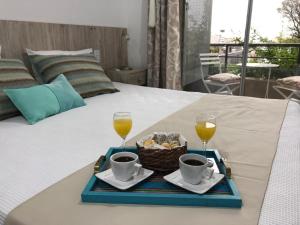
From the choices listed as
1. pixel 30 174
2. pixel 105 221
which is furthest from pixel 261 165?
pixel 30 174

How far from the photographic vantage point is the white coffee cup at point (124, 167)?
818 mm

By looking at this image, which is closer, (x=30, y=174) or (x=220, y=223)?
(x=220, y=223)

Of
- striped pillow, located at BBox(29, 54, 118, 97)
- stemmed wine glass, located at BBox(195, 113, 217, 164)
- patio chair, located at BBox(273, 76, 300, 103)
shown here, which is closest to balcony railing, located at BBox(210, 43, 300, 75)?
patio chair, located at BBox(273, 76, 300, 103)

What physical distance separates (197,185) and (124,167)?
9.3 inches

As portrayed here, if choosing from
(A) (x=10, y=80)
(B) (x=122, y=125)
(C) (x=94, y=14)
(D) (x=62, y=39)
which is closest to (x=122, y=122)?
(B) (x=122, y=125)

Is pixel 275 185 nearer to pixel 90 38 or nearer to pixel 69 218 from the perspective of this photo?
pixel 69 218

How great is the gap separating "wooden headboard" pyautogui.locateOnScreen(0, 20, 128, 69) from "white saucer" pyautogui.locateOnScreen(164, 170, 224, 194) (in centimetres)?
193

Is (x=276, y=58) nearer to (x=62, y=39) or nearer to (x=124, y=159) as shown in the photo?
(x=62, y=39)

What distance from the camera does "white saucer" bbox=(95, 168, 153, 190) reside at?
83 cm

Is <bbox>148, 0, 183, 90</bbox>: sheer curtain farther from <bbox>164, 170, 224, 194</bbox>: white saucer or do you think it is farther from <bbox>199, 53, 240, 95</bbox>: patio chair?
<bbox>164, 170, 224, 194</bbox>: white saucer

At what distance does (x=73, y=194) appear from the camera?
0.84m

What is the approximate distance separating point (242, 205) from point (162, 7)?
296 centimetres

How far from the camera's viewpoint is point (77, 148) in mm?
1211

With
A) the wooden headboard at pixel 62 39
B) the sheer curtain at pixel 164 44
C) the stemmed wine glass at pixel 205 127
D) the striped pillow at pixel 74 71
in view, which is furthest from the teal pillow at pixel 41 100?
the sheer curtain at pixel 164 44
